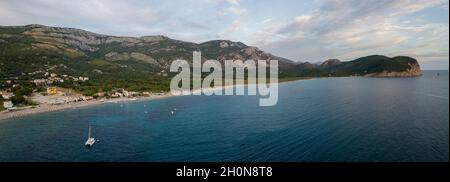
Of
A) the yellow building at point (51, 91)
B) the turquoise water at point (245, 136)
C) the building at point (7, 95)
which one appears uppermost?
the yellow building at point (51, 91)

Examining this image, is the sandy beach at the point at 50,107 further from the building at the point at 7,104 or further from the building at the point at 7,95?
the building at the point at 7,95

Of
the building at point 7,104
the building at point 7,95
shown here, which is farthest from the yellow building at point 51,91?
the building at point 7,104

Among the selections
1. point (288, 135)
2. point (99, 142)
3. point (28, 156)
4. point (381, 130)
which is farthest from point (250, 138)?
point (28, 156)

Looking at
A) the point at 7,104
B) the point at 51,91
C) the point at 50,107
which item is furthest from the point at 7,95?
the point at 50,107

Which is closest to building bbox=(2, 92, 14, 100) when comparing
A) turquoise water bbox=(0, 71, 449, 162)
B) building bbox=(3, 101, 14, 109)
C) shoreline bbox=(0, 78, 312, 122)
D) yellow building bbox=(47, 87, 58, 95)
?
building bbox=(3, 101, 14, 109)

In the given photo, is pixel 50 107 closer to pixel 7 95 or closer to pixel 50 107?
pixel 50 107

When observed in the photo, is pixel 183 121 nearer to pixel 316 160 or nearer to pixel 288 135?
pixel 288 135

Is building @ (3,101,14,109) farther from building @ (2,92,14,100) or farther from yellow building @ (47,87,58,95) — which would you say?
yellow building @ (47,87,58,95)
